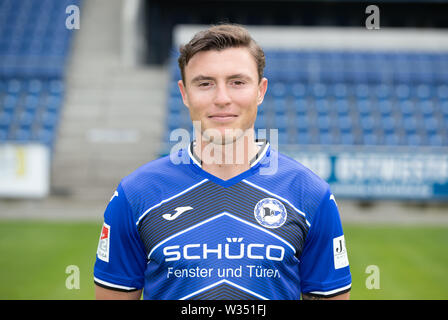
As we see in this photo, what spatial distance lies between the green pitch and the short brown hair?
430 cm

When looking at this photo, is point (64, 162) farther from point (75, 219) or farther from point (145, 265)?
point (145, 265)

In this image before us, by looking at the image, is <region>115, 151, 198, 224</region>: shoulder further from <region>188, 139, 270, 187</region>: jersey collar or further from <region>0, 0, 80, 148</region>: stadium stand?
<region>0, 0, 80, 148</region>: stadium stand

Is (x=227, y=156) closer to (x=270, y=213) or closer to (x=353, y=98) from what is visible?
(x=270, y=213)

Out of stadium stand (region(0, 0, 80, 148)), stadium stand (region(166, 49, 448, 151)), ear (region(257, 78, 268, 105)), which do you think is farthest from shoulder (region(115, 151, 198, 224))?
stadium stand (region(0, 0, 80, 148))

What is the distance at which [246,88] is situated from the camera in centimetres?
162

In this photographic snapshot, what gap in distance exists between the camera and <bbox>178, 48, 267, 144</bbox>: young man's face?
160 cm

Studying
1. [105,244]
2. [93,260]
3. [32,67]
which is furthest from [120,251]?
[32,67]

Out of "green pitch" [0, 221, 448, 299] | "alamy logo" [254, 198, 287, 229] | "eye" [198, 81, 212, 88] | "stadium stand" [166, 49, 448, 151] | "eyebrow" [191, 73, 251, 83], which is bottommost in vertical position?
"green pitch" [0, 221, 448, 299]

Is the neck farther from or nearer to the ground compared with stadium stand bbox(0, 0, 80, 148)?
nearer to the ground

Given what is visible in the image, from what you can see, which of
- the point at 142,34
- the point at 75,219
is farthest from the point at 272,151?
the point at 142,34

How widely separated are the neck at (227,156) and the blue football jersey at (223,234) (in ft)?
0.10

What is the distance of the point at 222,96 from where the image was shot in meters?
1.58

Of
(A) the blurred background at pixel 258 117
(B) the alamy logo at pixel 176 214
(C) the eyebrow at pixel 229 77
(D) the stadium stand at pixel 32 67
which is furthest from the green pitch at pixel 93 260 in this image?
(D) the stadium stand at pixel 32 67

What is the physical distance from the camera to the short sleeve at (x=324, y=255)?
175 centimetres
